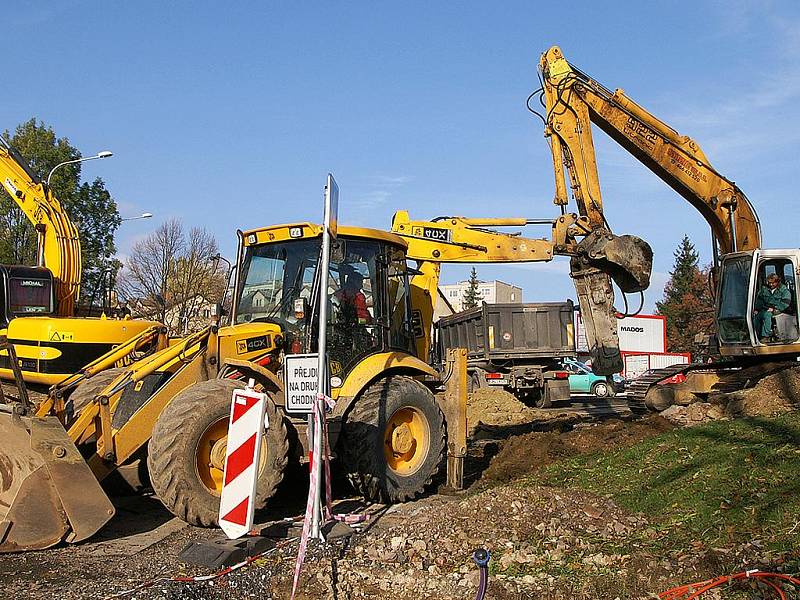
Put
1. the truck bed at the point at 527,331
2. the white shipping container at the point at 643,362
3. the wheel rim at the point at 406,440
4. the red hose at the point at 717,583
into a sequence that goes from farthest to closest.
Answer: the white shipping container at the point at 643,362 < the truck bed at the point at 527,331 < the wheel rim at the point at 406,440 < the red hose at the point at 717,583

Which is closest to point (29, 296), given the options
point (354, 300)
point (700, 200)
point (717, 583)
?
point (354, 300)

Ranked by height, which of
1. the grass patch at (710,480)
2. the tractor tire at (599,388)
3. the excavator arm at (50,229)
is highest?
the excavator arm at (50,229)

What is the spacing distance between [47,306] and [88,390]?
8.98 m

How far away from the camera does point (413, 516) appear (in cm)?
746

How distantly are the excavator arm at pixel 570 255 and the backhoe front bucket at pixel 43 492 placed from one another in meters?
5.61

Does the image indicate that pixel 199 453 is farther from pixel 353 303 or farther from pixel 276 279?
pixel 353 303

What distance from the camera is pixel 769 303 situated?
44.0 feet

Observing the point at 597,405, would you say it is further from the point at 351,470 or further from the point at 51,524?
the point at 51,524

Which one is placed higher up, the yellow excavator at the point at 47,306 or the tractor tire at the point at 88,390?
the yellow excavator at the point at 47,306

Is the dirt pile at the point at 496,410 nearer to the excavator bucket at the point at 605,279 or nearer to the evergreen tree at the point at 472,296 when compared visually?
the excavator bucket at the point at 605,279

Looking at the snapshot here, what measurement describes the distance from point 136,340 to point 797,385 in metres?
9.22

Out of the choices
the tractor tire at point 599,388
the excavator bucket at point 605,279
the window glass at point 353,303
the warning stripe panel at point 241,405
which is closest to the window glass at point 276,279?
the window glass at point 353,303

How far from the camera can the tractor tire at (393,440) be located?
837 centimetres

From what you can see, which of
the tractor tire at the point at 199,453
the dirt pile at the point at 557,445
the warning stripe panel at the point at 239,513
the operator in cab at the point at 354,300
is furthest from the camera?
the dirt pile at the point at 557,445
